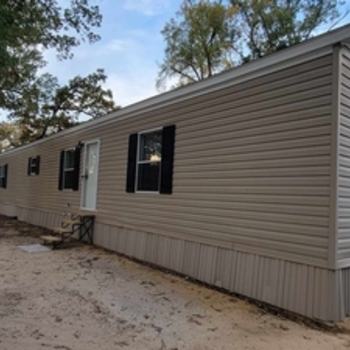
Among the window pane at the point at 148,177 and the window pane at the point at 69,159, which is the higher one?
the window pane at the point at 69,159

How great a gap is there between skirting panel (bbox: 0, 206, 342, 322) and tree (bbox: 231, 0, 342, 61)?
13827 mm

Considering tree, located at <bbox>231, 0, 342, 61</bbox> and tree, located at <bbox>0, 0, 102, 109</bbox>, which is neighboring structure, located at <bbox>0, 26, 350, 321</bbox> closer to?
tree, located at <bbox>0, 0, 102, 109</bbox>

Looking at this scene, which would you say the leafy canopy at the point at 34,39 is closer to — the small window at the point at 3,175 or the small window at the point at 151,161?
the small window at the point at 3,175

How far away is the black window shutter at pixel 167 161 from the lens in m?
5.80

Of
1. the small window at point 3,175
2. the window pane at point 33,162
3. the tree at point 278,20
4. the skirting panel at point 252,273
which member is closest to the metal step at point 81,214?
the skirting panel at point 252,273

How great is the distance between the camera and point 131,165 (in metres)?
6.79

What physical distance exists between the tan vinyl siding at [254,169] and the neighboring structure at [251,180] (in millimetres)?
15

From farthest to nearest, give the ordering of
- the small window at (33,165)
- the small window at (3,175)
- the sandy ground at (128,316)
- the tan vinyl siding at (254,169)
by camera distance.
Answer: the small window at (3,175) → the small window at (33,165) → the tan vinyl siding at (254,169) → the sandy ground at (128,316)

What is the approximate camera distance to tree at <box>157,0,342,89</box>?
1709cm

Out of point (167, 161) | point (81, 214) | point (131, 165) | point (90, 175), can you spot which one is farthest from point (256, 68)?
point (81, 214)

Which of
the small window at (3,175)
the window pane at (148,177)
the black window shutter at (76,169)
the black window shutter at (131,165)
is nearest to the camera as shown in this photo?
the window pane at (148,177)

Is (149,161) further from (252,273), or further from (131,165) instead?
(252,273)

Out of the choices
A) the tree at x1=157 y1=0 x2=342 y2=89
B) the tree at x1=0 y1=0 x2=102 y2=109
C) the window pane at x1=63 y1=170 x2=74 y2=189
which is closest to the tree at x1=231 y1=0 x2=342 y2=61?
the tree at x1=157 y1=0 x2=342 y2=89

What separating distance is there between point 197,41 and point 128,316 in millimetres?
18413
